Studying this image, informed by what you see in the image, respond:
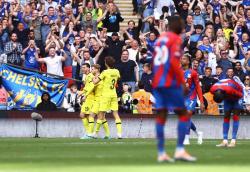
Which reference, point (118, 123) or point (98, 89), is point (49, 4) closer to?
point (98, 89)

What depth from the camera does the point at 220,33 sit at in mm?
35344

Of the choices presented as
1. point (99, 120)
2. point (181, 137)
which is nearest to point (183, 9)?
point (99, 120)

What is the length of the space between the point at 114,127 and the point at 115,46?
9.91ft

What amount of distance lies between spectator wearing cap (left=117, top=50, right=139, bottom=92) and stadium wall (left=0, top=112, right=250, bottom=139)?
124 centimetres

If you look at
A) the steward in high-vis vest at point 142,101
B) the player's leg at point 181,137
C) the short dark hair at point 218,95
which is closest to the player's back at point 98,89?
the steward in high-vis vest at point 142,101

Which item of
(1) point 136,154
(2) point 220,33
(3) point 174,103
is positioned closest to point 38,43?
(2) point 220,33

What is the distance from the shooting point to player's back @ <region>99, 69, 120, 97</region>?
98.4 ft

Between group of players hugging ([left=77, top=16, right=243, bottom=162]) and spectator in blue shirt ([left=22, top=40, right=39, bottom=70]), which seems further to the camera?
spectator in blue shirt ([left=22, top=40, right=39, bottom=70])

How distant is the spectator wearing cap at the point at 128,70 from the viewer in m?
33.2

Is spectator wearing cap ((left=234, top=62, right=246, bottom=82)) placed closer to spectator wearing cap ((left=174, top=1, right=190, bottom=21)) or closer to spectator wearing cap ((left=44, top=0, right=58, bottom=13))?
spectator wearing cap ((left=174, top=1, right=190, bottom=21))

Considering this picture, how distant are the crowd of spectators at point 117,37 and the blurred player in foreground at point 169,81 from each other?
52.0 ft

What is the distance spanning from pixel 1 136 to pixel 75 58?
3629mm

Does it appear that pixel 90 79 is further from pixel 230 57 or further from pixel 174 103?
pixel 174 103

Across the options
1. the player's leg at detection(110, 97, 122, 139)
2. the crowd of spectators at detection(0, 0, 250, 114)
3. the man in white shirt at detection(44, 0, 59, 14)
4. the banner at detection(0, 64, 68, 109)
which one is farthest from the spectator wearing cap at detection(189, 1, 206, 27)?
the player's leg at detection(110, 97, 122, 139)
